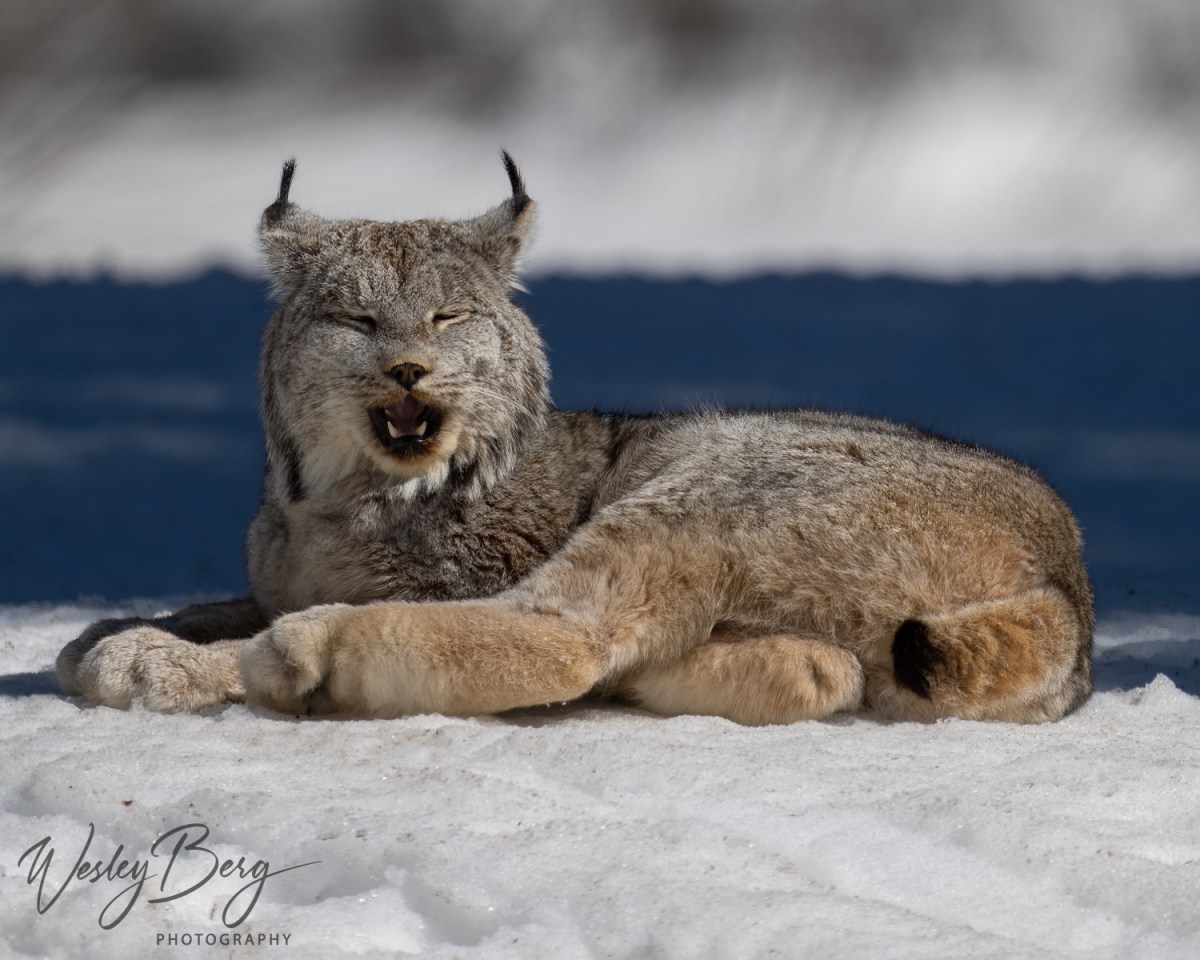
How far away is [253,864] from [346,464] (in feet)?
5.85

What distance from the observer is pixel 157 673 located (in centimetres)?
401

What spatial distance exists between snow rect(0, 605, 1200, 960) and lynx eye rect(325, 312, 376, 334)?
112 centimetres

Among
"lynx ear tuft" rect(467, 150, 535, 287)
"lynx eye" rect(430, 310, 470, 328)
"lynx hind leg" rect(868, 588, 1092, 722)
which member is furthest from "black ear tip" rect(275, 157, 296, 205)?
"lynx hind leg" rect(868, 588, 1092, 722)

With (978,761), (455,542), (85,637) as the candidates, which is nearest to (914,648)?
(978,761)

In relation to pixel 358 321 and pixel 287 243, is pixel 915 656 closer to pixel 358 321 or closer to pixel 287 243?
pixel 358 321

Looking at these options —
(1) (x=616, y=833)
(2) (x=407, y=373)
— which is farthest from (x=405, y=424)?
(1) (x=616, y=833)

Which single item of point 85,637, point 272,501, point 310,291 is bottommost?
point 85,637

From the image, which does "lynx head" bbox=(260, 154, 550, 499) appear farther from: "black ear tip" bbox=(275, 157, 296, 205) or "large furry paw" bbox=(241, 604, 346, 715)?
"large furry paw" bbox=(241, 604, 346, 715)

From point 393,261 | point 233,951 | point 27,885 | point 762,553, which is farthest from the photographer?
point 393,261

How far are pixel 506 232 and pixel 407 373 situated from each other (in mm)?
810

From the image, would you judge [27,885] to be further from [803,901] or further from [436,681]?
[803,901]

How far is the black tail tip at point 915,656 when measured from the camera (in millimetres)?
3711

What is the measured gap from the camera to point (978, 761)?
11.7 feet
